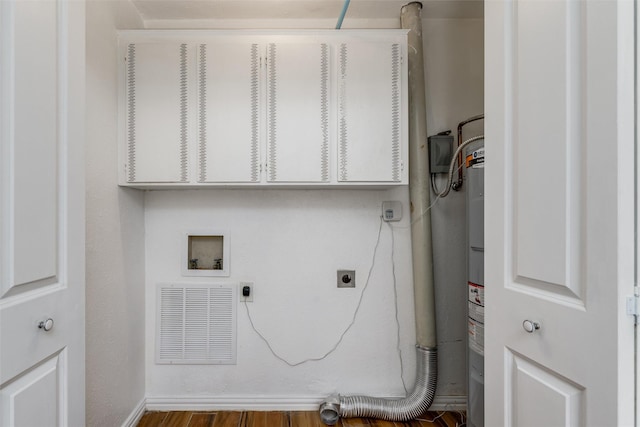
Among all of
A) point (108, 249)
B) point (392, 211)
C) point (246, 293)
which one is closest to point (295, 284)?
point (246, 293)

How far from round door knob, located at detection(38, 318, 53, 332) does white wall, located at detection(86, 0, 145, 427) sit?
771 mm

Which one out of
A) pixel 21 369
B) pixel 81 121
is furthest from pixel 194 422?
pixel 81 121

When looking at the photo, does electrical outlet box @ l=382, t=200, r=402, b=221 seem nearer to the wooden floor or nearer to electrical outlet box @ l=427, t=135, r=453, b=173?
electrical outlet box @ l=427, t=135, r=453, b=173

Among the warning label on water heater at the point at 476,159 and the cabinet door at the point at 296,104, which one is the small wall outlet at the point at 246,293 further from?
the warning label on water heater at the point at 476,159

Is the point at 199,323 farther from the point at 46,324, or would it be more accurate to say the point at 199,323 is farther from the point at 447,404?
the point at 447,404

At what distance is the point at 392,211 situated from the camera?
2.04 meters

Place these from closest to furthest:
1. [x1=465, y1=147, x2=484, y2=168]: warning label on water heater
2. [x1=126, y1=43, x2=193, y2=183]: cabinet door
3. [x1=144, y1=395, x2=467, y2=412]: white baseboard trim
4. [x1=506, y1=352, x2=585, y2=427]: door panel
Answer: [x1=506, y1=352, x2=585, y2=427]: door panel → [x1=465, y1=147, x2=484, y2=168]: warning label on water heater → [x1=126, y1=43, x2=193, y2=183]: cabinet door → [x1=144, y1=395, x2=467, y2=412]: white baseboard trim

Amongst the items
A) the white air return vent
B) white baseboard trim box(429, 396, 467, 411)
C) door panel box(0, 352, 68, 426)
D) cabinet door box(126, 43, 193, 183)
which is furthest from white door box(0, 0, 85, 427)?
white baseboard trim box(429, 396, 467, 411)

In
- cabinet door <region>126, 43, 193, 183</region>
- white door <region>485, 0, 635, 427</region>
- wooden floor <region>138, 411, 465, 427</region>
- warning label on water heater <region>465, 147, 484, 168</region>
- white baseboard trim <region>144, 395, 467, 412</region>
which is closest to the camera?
white door <region>485, 0, 635, 427</region>

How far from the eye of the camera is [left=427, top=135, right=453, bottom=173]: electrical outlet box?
6.46ft

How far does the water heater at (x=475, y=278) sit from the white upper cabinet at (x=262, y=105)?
455 mm

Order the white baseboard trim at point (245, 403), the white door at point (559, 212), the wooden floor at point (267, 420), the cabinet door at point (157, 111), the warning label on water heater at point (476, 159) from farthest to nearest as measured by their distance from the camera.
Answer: the white baseboard trim at point (245, 403) < the wooden floor at point (267, 420) < the cabinet door at point (157, 111) < the warning label on water heater at point (476, 159) < the white door at point (559, 212)

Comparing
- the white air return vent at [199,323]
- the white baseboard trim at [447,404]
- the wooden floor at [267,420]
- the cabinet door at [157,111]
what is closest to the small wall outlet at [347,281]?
the white air return vent at [199,323]

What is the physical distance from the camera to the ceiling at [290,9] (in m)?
1.88
